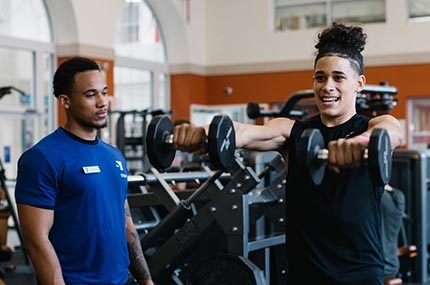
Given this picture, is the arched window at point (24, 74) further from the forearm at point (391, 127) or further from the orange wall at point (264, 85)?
the forearm at point (391, 127)

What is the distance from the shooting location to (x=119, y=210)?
2461 millimetres

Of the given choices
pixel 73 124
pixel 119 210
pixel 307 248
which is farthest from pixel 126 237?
pixel 307 248

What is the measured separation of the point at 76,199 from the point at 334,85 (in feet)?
2.95

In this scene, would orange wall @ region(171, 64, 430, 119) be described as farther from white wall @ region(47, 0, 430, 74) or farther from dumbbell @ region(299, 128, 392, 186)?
dumbbell @ region(299, 128, 392, 186)

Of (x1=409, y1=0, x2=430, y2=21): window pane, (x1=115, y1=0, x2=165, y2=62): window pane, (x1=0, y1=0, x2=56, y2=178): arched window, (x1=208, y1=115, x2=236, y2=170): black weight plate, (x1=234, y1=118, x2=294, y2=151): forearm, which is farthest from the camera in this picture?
(x1=115, y1=0, x2=165, y2=62): window pane

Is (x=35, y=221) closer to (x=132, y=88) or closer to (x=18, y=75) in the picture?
(x=18, y=75)

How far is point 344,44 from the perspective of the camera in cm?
209

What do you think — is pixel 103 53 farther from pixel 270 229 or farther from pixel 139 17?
pixel 270 229

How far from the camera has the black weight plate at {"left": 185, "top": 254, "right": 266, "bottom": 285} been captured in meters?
3.61

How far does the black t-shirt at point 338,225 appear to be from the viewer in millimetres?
2018

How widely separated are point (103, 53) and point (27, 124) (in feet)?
6.14

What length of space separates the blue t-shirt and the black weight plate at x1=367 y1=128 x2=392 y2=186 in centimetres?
102

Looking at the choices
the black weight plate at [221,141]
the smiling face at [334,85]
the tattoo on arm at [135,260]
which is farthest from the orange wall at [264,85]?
the black weight plate at [221,141]

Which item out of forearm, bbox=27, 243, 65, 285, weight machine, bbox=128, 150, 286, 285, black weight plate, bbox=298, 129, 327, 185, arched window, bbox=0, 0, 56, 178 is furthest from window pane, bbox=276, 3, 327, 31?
black weight plate, bbox=298, 129, 327, 185
